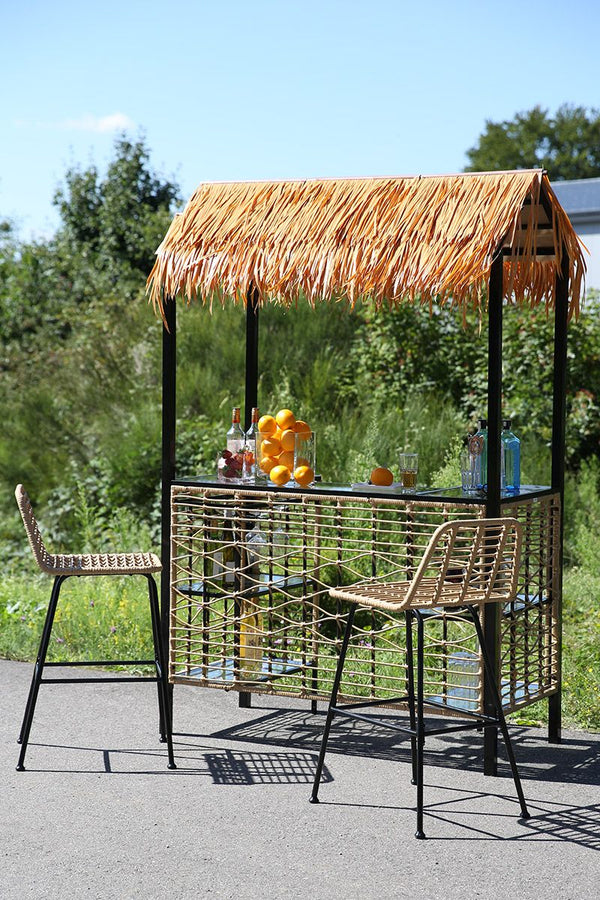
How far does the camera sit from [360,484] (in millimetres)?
5141

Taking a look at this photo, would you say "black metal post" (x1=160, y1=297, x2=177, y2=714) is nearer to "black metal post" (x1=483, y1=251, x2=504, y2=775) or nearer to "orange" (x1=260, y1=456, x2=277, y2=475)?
"orange" (x1=260, y1=456, x2=277, y2=475)

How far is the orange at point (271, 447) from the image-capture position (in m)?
5.49

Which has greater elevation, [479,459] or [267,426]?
[267,426]

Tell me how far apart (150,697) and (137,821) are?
69.4 inches

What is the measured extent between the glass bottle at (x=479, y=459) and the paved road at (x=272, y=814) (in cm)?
114

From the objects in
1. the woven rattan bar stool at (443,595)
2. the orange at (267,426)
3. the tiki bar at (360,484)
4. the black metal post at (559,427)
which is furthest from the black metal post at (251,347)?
the woven rattan bar stool at (443,595)

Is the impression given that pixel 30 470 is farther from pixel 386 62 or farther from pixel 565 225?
pixel 386 62

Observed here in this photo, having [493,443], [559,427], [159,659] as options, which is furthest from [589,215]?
[159,659]

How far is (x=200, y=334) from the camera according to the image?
10375mm

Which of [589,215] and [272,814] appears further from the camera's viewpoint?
[589,215]

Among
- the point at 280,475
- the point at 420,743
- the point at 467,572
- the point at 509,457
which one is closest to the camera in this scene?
the point at 420,743

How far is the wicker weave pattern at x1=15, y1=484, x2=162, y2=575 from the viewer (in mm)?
4723

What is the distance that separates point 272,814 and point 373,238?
2.28 meters

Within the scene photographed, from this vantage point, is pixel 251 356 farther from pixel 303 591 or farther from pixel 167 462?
pixel 303 591
